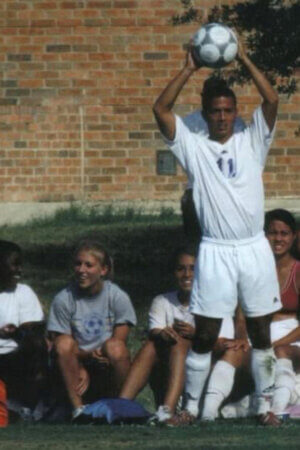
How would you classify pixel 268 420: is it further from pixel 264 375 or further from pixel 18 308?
pixel 18 308

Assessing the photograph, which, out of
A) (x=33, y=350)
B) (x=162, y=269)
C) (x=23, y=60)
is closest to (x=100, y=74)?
(x=23, y=60)

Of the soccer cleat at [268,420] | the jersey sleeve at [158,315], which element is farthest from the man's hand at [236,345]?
the soccer cleat at [268,420]

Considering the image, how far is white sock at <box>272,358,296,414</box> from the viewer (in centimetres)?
934

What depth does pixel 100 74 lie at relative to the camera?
1923 centimetres

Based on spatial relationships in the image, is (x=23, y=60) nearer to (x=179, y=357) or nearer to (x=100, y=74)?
(x=100, y=74)

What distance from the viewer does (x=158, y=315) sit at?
975 centimetres

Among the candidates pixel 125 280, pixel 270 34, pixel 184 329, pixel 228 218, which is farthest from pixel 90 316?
pixel 125 280

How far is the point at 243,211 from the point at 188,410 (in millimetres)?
1172

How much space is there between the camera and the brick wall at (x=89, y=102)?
19203mm

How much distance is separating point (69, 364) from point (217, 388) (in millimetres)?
864

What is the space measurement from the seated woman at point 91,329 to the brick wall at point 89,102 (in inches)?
369

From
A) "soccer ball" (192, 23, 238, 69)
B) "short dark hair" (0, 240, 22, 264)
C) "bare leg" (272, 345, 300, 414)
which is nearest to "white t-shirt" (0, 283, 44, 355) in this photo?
"short dark hair" (0, 240, 22, 264)

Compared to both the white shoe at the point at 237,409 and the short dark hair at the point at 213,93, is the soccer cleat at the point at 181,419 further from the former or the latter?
the short dark hair at the point at 213,93

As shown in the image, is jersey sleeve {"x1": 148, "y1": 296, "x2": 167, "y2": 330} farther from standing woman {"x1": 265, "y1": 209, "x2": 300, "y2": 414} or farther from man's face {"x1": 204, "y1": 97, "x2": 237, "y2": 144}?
man's face {"x1": 204, "y1": 97, "x2": 237, "y2": 144}
